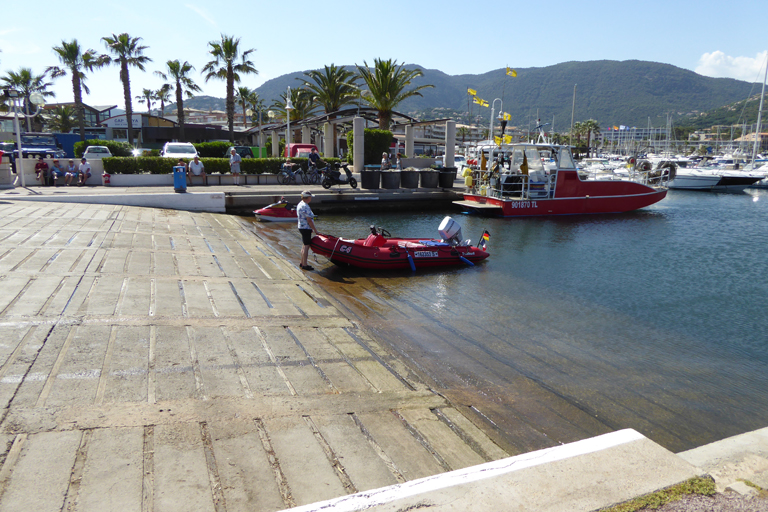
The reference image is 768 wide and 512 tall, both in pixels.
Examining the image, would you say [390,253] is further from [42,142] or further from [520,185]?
[42,142]

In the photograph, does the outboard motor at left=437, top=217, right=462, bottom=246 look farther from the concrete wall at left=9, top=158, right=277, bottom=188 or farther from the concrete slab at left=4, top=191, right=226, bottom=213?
the concrete wall at left=9, top=158, right=277, bottom=188

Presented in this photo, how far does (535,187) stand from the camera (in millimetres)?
22438

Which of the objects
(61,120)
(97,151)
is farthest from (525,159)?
(61,120)

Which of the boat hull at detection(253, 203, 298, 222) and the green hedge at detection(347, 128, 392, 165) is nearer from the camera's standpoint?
the boat hull at detection(253, 203, 298, 222)

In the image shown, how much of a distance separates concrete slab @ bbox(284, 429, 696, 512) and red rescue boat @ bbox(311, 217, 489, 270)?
8.68m

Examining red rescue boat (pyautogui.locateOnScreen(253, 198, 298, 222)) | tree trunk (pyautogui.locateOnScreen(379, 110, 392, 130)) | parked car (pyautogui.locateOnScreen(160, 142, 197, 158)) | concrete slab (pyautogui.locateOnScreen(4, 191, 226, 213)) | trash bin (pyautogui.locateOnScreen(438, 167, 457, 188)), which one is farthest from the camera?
tree trunk (pyautogui.locateOnScreen(379, 110, 392, 130))

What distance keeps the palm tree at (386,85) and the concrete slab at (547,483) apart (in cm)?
3074

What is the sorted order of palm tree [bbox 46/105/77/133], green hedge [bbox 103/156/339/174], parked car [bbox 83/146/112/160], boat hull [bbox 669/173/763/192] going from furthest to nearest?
palm tree [bbox 46/105/77/133] → boat hull [bbox 669/173/763/192] → parked car [bbox 83/146/112/160] → green hedge [bbox 103/156/339/174]

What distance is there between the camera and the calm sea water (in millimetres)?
5805

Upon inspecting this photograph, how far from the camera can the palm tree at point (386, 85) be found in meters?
31.9

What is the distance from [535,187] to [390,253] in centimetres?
1288

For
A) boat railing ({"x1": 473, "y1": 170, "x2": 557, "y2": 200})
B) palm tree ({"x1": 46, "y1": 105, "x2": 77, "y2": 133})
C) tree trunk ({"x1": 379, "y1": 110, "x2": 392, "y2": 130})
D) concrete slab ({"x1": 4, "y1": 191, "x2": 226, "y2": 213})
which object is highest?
palm tree ({"x1": 46, "y1": 105, "x2": 77, "y2": 133})

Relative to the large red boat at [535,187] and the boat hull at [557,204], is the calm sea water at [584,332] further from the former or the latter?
the large red boat at [535,187]

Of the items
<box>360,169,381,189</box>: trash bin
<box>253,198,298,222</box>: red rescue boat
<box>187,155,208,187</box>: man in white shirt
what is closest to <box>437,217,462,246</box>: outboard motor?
<box>253,198,298,222</box>: red rescue boat
